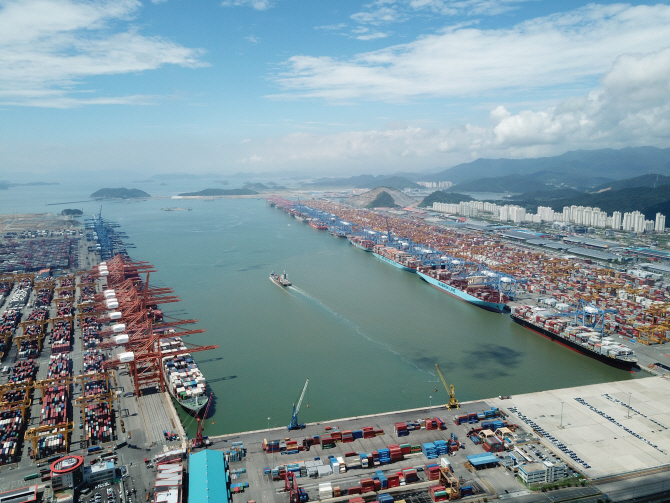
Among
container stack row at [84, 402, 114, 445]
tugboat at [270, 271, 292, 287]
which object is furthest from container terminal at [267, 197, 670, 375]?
container stack row at [84, 402, 114, 445]

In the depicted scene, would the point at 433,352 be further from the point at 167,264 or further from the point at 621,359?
the point at 167,264

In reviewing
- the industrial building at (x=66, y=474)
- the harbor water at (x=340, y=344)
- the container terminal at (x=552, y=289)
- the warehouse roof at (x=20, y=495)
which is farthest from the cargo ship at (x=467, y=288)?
the warehouse roof at (x=20, y=495)

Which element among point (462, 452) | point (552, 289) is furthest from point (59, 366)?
point (552, 289)

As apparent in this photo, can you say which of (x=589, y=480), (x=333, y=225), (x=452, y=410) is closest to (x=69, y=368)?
(x=452, y=410)

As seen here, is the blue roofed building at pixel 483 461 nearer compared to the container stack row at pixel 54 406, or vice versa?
the blue roofed building at pixel 483 461

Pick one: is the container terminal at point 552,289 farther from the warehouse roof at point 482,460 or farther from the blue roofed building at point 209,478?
the blue roofed building at point 209,478
